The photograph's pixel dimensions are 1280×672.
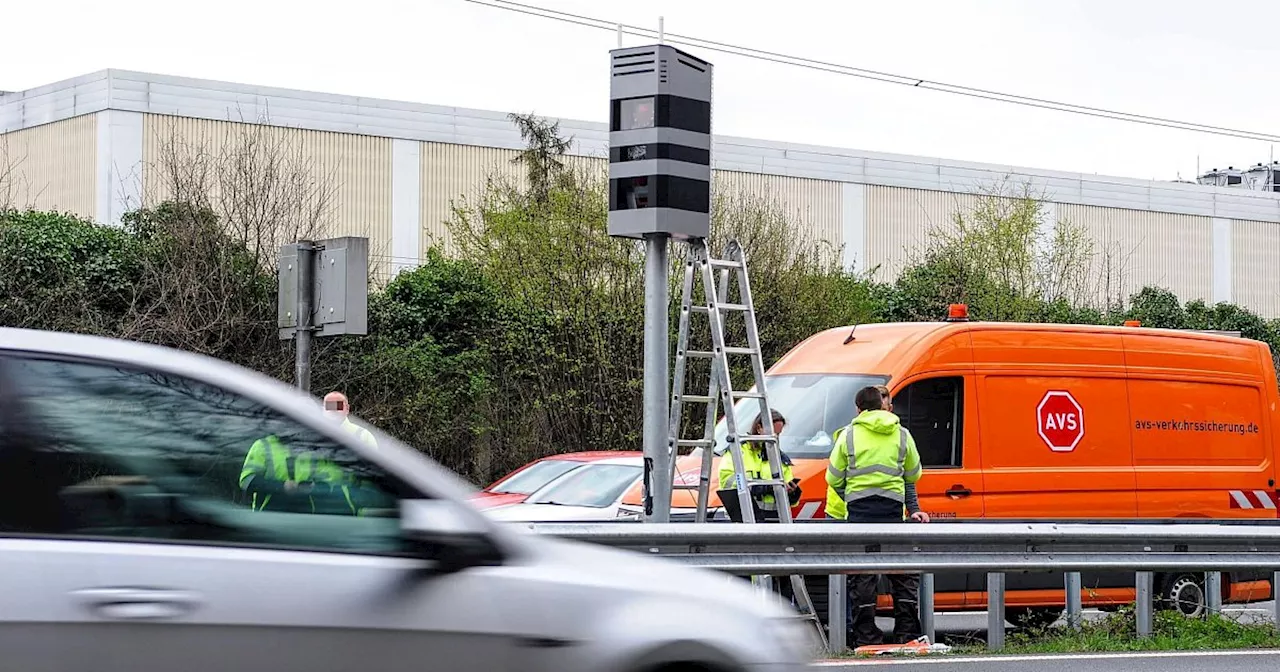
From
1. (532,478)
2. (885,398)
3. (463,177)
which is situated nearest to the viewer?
(885,398)

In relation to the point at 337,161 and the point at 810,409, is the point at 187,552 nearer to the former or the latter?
the point at 810,409

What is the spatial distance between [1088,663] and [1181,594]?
371cm

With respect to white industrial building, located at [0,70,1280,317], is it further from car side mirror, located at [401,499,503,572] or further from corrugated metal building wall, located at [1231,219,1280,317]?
car side mirror, located at [401,499,503,572]

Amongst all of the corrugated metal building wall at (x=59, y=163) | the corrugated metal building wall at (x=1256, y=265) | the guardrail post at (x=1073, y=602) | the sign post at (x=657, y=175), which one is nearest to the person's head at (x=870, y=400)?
the sign post at (x=657, y=175)

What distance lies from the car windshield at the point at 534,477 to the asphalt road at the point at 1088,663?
7471 mm

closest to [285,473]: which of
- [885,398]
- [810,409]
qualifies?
[885,398]

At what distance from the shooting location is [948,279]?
3822 cm

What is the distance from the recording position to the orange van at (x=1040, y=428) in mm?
12891

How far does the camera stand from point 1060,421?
527 inches

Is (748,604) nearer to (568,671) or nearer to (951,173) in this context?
(568,671)

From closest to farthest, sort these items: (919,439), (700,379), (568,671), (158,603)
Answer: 1. (158,603)
2. (568,671)
3. (919,439)
4. (700,379)

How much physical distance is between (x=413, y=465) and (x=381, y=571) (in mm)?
334

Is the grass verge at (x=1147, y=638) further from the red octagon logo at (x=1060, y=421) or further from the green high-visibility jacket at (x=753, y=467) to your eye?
the green high-visibility jacket at (x=753, y=467)

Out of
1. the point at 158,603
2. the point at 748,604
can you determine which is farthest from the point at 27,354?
the point at 748,604
